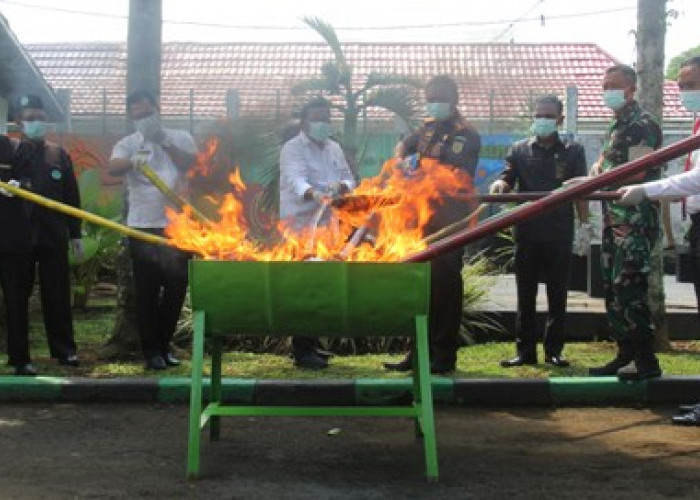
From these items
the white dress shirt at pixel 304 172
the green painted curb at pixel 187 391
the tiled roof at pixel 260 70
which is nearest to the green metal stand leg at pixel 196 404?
the green painted curb at pixel 187 391

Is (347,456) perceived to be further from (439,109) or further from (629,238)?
(439,109)

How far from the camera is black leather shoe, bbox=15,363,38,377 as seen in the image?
6770mm

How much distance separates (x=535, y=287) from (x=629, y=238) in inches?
46.0

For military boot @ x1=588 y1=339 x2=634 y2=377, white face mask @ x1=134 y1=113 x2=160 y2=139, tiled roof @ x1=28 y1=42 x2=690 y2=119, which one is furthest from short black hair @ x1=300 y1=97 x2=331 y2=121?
military boot @ x1=588 y1=339 x2=634 y2=377

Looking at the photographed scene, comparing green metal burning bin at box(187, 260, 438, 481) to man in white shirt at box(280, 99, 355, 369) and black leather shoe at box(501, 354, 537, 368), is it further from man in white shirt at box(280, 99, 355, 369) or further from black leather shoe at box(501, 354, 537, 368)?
black leather shoe at box(501, 354, 537, 368)

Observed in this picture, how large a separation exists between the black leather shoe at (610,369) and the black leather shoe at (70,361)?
12.5 ft

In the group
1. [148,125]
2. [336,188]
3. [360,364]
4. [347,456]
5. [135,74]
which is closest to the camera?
[347,456]

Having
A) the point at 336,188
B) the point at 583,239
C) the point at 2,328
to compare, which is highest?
the point at 336,188

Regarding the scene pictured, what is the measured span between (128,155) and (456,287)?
2640 mm

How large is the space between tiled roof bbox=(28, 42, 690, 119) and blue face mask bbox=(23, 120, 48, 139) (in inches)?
71.8

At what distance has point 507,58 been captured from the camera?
14.5 metres

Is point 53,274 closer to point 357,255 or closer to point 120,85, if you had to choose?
point 357,255

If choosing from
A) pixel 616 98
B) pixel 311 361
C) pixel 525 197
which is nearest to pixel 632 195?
pixel 525 197

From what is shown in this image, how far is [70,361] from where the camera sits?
7.18 meters
